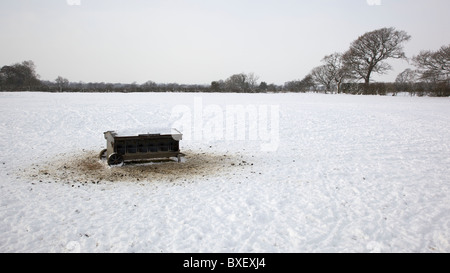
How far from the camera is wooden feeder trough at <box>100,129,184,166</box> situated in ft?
34.4

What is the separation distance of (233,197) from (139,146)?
4.83 metres

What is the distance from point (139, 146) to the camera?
425 inches

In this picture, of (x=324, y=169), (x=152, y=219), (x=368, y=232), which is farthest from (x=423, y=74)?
(x=152, y=219)

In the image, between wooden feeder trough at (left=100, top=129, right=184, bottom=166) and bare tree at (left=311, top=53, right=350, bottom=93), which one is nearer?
wooden feeder trough at (left=100, top=129, right=184, bottom=166)

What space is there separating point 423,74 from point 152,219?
47564 millimetres
